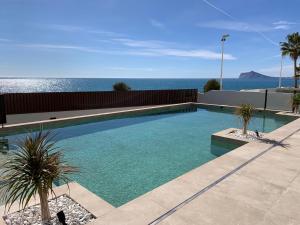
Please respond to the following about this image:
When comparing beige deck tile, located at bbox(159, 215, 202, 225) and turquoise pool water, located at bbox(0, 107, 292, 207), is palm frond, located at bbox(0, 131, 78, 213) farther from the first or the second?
beige deck tile, located at bbox(159, 215, 202, 225)

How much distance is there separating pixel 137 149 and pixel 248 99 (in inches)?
412

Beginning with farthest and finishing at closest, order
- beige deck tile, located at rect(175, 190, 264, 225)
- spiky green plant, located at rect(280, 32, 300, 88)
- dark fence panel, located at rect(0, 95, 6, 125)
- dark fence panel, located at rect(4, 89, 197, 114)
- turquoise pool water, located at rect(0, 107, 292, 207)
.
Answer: spiky green plant, located at rect(280, 32, 300, 88) → dark fence panel, located at rect(4, 89, 197, 114) → dark fence panel, located at rect(0, 95, 6, 125) → turquoise pool water, located at rect(0, 107, 292, 207) → beige deck tile, located at rect(175, 190, 264, 225)

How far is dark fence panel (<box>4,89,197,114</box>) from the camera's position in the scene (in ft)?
33.1

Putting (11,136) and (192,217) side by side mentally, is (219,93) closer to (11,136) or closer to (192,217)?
(11,136)

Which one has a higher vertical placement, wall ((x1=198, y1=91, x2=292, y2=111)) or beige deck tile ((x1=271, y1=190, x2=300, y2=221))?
wall ((x1=198, y1=91, x2=292, y2=111))

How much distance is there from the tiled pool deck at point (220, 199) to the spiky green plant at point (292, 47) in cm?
2242

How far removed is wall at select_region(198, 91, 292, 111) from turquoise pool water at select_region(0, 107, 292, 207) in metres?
2.00

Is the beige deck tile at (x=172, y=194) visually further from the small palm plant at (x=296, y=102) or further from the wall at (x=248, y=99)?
the wall at (x=248, y=99)

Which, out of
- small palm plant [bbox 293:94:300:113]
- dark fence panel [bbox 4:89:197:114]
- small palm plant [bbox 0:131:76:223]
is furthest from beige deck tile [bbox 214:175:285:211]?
small palm plant [bbox 293:94:300:113]

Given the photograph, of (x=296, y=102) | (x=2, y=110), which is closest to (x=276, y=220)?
(x=2, y=110)

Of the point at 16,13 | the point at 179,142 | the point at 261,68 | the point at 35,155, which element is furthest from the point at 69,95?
the point at 261,68

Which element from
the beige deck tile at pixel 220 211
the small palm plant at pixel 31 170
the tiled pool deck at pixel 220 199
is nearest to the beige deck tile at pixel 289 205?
the tiled pool deck at pixel 220 199

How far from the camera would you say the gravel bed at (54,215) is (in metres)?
2.92

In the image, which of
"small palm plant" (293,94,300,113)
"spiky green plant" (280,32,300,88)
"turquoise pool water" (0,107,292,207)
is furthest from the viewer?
"spiky green plant" (280,32,300,88)
